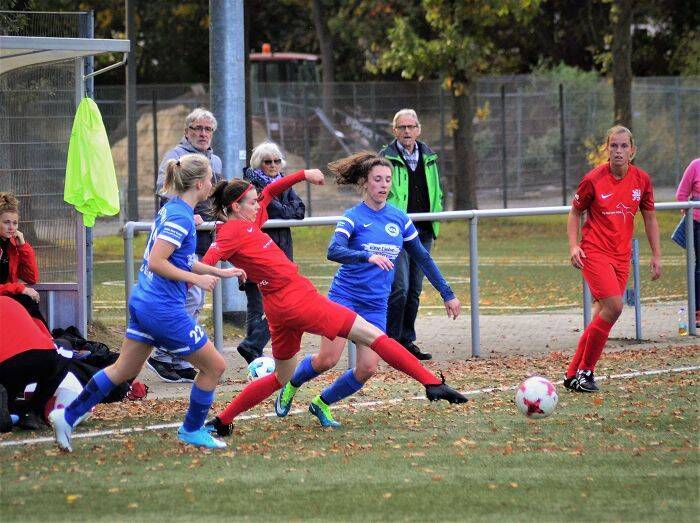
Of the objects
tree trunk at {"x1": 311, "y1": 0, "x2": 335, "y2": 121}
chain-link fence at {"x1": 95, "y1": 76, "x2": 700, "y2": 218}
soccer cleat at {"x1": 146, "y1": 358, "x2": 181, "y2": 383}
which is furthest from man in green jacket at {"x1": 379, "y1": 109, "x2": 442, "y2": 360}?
tree trunk at {"x1": 311, "y1": 0, "x2": 335, "y2": 121}

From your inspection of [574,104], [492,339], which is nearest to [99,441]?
[492,339]

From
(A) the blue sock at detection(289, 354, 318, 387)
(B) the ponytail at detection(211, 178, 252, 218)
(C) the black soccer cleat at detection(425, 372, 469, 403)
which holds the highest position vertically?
(B) the ponytail at detection(211, 178, 252, 218)

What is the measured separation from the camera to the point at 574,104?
31.9 metres

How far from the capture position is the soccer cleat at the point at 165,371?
10.3 m

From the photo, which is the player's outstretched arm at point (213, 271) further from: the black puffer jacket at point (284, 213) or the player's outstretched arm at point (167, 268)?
the black puffer jacket at point (284, 213)

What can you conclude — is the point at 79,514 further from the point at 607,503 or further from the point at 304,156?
the point at 304,156

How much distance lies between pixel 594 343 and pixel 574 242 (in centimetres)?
75

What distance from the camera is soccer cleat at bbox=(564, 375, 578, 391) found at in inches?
370

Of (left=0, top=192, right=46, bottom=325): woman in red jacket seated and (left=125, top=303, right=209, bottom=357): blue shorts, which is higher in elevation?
(left=0, top=192, right=46, bottom=325): woman in red jacket seated

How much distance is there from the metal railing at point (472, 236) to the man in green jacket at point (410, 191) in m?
0.25

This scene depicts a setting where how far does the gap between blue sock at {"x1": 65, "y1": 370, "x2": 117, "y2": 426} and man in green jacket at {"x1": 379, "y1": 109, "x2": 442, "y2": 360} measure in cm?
416

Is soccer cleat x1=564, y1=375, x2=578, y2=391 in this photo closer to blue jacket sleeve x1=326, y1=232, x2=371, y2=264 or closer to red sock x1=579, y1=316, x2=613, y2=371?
red sock x1=579, y1=316, x2=613, y2=371

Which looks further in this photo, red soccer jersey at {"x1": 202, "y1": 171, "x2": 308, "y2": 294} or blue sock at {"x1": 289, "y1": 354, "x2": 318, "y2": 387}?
blue sock at {"x1": 289, "y1": 354, "x2": 318, "y2": 387}

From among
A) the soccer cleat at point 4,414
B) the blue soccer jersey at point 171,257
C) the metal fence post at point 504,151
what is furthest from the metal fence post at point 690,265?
the metal fence post at point 504,151
